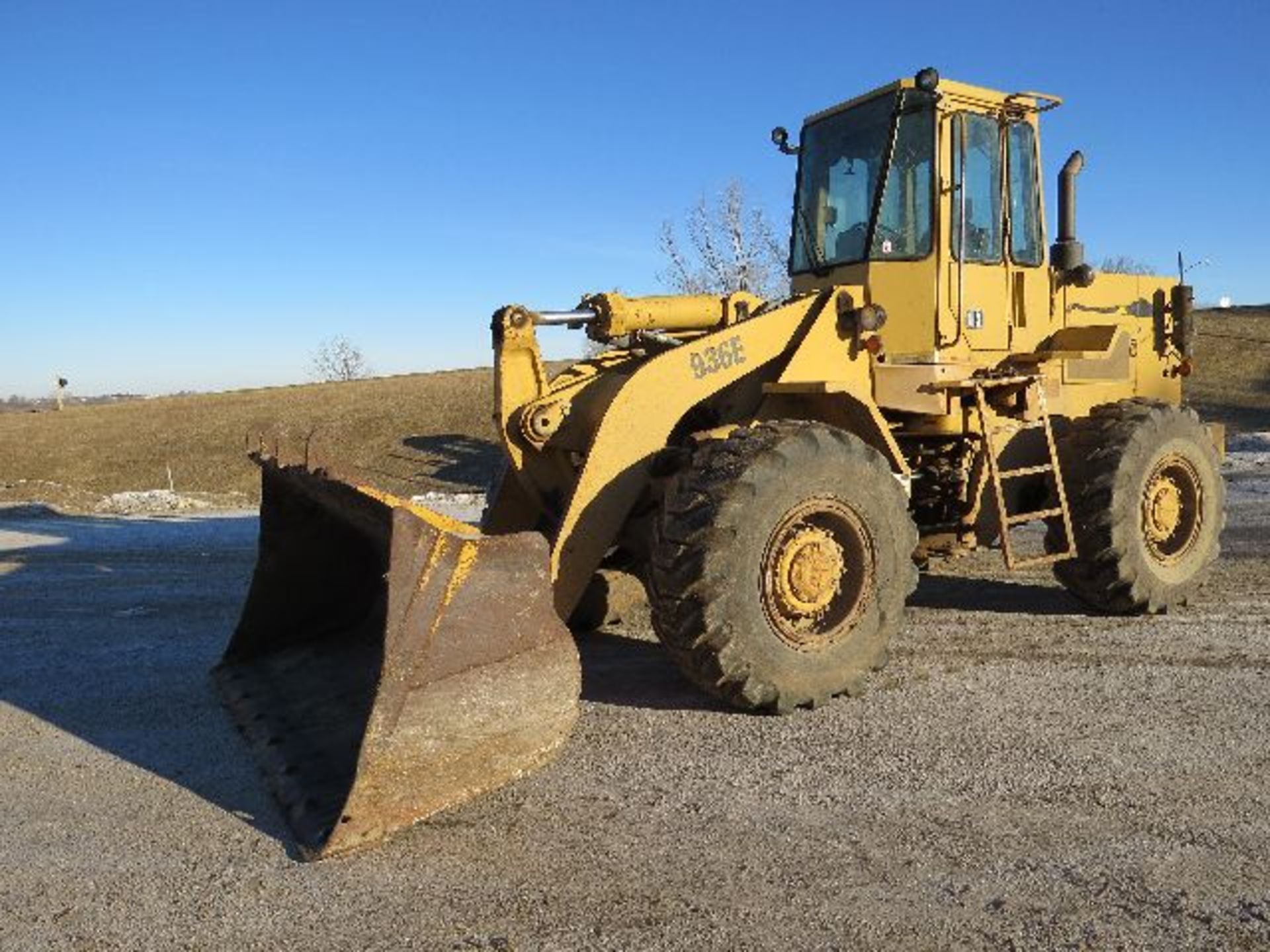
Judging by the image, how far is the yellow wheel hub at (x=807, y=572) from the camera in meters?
5.26

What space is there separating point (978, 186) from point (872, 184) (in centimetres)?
67

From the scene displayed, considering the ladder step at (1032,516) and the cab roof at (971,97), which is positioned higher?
the cab roof at (971,97)

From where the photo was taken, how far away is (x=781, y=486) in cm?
507

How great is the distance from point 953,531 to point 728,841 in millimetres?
3492

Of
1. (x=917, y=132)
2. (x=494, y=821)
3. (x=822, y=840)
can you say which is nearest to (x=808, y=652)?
(x=822, y=840)

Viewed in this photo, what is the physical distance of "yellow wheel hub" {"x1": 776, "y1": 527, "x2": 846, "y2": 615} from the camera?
17.3 feet

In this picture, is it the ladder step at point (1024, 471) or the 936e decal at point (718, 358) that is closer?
the 936e decal at point (718, 358)

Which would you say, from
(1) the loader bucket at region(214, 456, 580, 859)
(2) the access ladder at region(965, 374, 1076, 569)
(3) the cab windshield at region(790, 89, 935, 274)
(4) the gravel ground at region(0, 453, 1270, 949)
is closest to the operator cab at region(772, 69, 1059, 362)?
(3) the cab windshield at region(790, 89, 935, 274)

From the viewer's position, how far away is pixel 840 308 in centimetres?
600

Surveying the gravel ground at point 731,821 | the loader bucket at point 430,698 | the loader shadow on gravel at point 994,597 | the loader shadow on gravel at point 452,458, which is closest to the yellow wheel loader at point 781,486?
the loader bucket at point 430,698

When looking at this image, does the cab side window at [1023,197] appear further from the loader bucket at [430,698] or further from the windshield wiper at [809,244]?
the loader bucket at [430,698]

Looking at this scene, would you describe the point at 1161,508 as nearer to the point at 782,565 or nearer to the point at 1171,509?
the point at 1171,509

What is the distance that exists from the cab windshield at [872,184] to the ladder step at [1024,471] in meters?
1.43

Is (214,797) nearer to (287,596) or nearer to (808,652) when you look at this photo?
(287,596)
